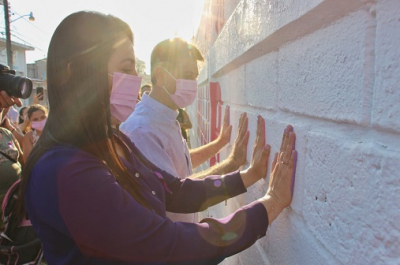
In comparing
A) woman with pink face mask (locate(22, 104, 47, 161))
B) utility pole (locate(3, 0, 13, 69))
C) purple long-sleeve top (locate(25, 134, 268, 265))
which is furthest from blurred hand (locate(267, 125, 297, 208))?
utility pole (locate(3, 0, 13, 69))

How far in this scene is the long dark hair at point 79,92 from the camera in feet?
3.93

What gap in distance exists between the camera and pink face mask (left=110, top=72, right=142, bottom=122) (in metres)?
1.55

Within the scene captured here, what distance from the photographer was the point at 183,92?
2.59m

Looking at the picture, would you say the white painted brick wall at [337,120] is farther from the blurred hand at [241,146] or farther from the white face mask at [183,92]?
the white face mask at [183,92]

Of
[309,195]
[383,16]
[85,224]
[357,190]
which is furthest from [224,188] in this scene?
[383,16]

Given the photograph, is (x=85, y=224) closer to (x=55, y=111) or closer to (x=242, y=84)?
(x=55, y=111)

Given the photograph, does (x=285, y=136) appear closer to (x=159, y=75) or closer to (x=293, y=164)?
(x=293, y=164)

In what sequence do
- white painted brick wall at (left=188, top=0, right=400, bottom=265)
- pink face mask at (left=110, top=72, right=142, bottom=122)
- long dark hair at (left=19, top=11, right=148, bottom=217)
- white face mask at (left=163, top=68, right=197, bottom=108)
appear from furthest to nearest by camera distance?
white face mask at (left=163, top=68, right=197, bottom=108), pink face mask at (left=110, top=72, right=142, bottom=122), long dark hair at (left=19, top=11, right=148, bottom=217), white painted brick wall at (left=188, top=0, right=400, bottom=265)

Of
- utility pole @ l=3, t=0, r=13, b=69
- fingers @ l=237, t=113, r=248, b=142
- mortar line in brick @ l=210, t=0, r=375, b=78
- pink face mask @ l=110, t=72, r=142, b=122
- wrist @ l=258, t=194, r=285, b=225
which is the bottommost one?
wrist @ l=258, t=194, r=285, b=225

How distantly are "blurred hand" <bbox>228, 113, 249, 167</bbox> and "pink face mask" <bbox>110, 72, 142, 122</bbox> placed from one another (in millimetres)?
668

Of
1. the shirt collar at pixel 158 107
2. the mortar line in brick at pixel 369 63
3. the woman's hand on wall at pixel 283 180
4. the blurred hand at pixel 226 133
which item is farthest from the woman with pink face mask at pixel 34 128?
the mortar line in brick at pixel 369 63

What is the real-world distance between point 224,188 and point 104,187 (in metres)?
0.86

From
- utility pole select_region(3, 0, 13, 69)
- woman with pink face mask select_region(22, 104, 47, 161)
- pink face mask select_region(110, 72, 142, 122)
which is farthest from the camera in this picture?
utility pole select_region(3, 0, 13, 69)

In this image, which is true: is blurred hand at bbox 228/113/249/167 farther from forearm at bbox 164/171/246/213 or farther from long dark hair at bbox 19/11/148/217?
long dark hair at bbox 19/11/148/217
